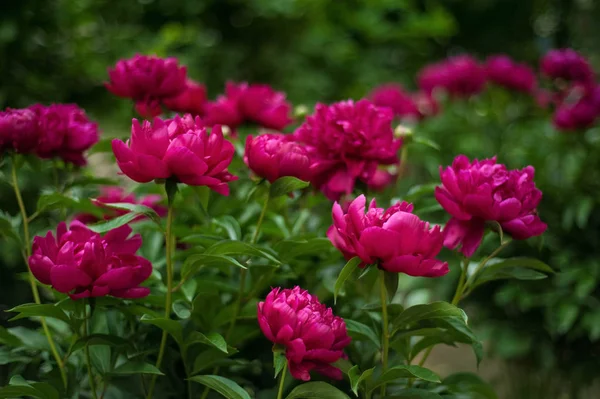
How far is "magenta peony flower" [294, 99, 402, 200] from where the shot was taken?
94 centimetres

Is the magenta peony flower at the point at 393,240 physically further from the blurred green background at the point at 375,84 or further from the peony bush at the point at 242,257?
the blurred green background at the point at 375,84

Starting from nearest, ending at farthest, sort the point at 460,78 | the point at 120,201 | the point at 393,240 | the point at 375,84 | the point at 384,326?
the point at 393,240
the point at 384,326
the point at 120,201
the point at 460,78
the point at 375,84

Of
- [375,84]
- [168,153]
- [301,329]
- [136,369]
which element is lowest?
[375,84]

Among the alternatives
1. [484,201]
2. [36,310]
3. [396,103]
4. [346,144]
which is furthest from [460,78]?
[36,310]

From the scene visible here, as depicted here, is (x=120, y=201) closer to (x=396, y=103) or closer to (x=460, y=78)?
(x=396, y=103)

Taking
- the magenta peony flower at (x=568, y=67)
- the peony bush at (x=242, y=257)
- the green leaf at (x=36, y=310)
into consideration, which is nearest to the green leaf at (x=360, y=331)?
the peony bush at (x=242, y=257)

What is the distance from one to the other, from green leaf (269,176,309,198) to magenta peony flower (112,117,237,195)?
0.10 metres

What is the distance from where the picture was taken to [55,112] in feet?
3.31

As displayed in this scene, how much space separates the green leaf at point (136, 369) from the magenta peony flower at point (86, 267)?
0.09 m

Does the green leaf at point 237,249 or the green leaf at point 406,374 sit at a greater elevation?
the green leaf at point 237,249

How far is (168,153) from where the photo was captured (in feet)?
2.48

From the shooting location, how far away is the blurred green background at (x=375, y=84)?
1919 millimetres

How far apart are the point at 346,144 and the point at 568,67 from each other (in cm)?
136

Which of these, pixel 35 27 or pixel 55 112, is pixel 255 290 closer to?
pixel 55 112
